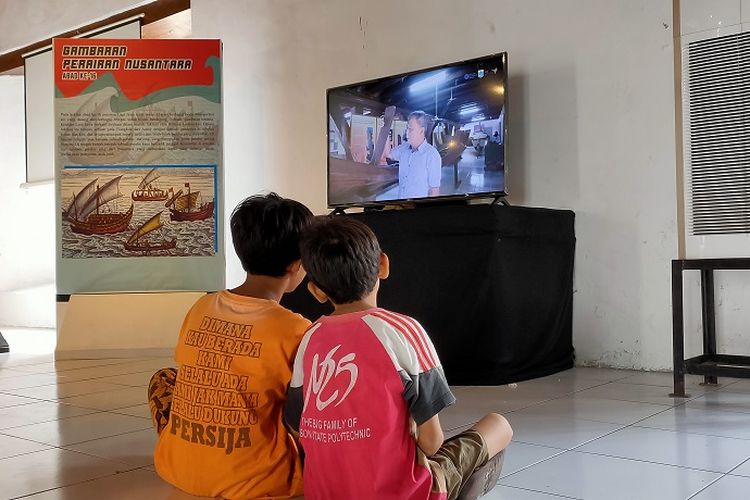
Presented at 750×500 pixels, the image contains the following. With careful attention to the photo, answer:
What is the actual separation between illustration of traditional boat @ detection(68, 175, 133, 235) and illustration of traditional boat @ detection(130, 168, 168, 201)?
3.5 inches

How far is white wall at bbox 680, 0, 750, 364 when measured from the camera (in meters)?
3.03

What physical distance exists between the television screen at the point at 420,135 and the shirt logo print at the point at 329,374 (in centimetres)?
252

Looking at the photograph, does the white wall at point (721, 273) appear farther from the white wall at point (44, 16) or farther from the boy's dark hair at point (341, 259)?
the white wall at point (44, 16)

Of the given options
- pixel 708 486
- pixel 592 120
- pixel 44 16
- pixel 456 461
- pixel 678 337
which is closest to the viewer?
pixel 456 461

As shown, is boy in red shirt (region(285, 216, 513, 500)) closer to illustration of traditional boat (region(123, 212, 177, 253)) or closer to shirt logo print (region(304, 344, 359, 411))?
shirt logo print (region(304, 344, 359, 411))

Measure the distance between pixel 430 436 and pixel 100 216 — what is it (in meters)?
3.78

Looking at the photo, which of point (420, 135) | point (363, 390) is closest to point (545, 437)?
point (363, 390)

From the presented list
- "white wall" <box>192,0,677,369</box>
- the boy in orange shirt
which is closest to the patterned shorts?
the boy in orange shirt

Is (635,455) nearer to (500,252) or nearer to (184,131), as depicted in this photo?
(500,252)

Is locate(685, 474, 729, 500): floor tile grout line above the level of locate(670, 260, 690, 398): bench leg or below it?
below

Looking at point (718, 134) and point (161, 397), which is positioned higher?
point (718, 134)

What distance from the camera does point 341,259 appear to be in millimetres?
1404

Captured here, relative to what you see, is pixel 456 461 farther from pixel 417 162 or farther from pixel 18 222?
pixel 18 222

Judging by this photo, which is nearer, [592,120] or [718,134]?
[718,134]
